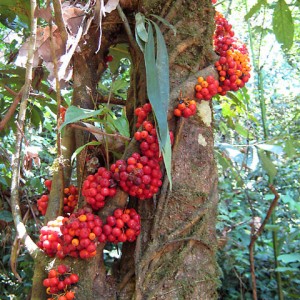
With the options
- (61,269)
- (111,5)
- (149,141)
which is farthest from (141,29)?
(61,269)

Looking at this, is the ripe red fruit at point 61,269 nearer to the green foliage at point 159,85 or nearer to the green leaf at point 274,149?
the green foliage at point 159,85

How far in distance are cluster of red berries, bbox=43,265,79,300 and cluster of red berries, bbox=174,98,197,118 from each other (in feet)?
1.74

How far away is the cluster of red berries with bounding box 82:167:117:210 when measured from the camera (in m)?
1.05

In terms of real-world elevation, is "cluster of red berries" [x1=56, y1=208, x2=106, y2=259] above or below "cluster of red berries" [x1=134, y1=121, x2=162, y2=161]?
below

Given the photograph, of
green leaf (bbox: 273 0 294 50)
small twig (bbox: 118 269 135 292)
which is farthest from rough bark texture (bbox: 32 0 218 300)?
green leaf (bbox: 273 0 294 50)

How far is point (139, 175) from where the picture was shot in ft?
3.40

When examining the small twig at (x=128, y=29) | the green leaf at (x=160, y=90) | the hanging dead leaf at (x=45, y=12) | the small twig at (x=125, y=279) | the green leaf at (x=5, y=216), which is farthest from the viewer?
the green leaf at (x=5, y=216)

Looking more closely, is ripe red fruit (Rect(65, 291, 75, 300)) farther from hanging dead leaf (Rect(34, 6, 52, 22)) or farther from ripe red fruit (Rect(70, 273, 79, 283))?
hanging dead leaf (Rect(34, 6, 52, 22))

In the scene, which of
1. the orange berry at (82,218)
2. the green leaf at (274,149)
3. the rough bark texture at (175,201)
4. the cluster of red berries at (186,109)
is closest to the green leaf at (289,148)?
the green leaf at (274,149)

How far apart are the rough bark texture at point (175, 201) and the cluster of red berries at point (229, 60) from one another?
6 centimetres

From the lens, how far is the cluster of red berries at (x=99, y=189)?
105cm

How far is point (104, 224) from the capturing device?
105 cm

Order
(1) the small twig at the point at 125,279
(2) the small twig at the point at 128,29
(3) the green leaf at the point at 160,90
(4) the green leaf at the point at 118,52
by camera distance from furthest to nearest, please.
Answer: (4) the green leaf at the point at 118,52 → (2) the small twig at the point at 128,29 → (1) the small twig at the point at 125,279 → (3) the green leaf at the point at 160,90

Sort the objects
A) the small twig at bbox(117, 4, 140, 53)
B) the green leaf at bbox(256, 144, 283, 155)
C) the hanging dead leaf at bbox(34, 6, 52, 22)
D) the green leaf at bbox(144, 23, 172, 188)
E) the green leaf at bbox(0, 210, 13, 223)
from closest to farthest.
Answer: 1. the green leaf at bbox(144, 23, 172, 188)
2. the hanging dead leaf at bbox(34, 6, 52, 22)
3. the small twig at bbox(117, 4, 140, 53)
4. the green leaf at bbox(256, 144, 283, 155)
5. the green leaf at bbox(0, 210, 13, 223)
